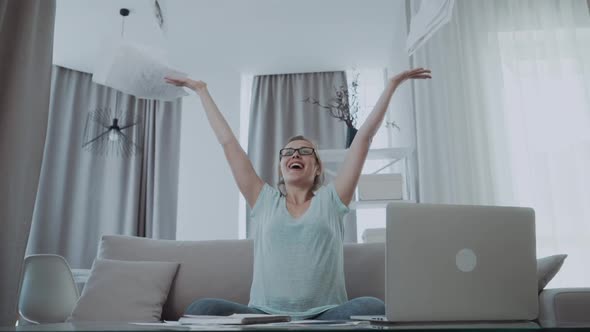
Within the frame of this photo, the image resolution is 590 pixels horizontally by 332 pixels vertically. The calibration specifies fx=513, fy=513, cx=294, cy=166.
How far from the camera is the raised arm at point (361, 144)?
203 cm

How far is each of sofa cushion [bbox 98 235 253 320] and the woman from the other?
12.7 inches

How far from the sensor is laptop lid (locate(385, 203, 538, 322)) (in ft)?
3.88

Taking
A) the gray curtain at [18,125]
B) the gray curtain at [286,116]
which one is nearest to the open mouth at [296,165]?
the gray curtain at [18,125]

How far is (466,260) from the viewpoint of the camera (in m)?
1.20

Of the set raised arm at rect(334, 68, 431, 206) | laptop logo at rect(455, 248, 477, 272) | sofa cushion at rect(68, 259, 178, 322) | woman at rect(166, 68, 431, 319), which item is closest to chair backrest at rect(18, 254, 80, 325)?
sofa cushion at rect(68, 259, 178, 322)

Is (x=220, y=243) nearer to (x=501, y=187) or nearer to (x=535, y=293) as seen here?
(x=535, y=293)

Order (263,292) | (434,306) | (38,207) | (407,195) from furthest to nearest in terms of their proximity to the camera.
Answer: (38,207), (407,195), (263,292), (434,306)

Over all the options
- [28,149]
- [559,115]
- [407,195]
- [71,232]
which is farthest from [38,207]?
[559,115]

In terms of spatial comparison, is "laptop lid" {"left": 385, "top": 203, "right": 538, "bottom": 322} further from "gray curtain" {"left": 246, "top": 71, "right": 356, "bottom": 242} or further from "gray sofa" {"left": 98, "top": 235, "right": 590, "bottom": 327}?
"gray curtain" {"left": 246, "top": 71, "right": 356, "bottom": 242}

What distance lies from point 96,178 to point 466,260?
4.50 meters

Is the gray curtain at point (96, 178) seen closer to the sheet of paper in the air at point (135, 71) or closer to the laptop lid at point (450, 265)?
the sheet of paper in the air at point (135, 71)

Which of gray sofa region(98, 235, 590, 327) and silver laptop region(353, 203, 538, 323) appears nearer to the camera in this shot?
silver laptop region(353, 203, 538, 323)

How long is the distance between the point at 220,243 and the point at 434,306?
143 cm

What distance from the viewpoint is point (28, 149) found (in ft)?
4.10
